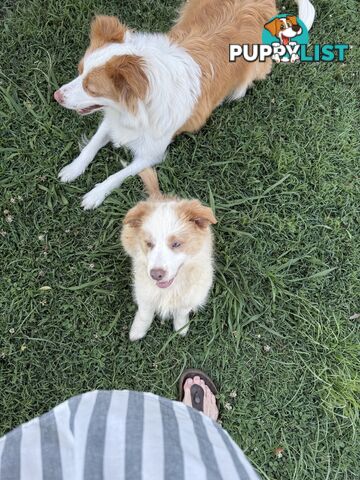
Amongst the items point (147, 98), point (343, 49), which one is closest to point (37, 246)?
point (147, 98)

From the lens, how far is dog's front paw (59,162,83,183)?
10.2ft

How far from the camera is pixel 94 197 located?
309cm

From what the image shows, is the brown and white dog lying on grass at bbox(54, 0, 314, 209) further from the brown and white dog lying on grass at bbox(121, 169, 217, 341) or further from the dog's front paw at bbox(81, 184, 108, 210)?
the brown and white dog lying on grass at bbox(121, 169, 217, 341)

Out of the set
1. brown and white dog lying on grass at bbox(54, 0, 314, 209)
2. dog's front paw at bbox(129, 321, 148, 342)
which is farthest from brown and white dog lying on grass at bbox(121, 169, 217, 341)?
brown and white dog lying on grass at bbox(54, 0, 314, 209)

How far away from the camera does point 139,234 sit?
7.72ft

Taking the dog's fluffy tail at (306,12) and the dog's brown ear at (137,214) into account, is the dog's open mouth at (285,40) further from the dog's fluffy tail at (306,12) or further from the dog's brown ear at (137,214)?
the dog's brown ear at (137,214)

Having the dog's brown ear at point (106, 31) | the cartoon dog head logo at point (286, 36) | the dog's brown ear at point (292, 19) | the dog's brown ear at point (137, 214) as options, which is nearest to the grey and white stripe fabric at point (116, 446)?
the dog's brown ear at point (137, 214)

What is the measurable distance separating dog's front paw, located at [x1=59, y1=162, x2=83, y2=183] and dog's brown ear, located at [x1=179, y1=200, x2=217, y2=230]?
114 cm

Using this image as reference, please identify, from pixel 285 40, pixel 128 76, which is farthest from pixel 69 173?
pixel 285 40

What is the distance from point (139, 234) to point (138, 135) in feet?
2.90

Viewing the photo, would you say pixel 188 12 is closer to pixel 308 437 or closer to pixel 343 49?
pixel 343 49

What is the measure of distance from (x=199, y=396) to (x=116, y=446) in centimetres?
142

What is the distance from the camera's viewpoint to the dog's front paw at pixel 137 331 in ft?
9.53

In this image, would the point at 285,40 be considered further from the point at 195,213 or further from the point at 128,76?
the point at 195,213
